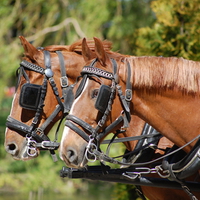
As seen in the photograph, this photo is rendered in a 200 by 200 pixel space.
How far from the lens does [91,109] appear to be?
7.47 ft

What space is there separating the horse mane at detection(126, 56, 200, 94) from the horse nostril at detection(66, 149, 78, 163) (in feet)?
1.86

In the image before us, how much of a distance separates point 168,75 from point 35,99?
4.04 feet

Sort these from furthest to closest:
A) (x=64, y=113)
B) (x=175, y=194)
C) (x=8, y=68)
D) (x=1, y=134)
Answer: (x=1, y=134) < (x=8, y=68) < (x=64, y=113) < (x=175, y=194)

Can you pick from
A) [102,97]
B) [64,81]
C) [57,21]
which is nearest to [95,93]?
[102,97]

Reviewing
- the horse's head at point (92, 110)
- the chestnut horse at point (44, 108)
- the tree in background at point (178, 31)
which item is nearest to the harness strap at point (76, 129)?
the horse's head at point (92, 110)

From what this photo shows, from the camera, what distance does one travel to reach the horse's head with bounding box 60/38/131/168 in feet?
7.33

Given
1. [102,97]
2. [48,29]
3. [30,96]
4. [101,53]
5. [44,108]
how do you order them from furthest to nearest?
[48,29], [44,108], [30,96], [101,53], [102,97]

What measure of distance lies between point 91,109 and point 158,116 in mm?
428

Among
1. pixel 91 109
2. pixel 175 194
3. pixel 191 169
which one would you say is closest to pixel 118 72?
pixel 91 109

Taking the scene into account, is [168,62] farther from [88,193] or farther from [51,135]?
[88,193]

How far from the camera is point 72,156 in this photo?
2232 millimetres

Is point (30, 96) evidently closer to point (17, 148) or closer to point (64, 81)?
point (64, 81)

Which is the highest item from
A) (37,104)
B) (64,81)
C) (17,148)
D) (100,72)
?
→ (100,72)

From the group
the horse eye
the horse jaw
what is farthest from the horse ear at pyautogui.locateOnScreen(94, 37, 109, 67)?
the horse jaw
